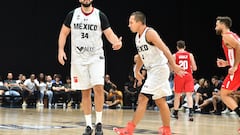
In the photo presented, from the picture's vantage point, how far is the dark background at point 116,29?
17.4 meters

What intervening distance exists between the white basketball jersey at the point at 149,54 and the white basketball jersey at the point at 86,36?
20.2 inches

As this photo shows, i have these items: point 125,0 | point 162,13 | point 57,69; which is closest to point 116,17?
point 125,0

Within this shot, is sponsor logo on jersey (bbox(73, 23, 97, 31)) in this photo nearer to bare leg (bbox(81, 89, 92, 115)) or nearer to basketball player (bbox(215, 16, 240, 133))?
bare leg (bbox(81, 89, 92, 115))

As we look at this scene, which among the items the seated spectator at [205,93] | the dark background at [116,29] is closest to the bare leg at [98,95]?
the seated spectator at [205,93]

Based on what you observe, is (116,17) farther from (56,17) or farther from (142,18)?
(142,18)

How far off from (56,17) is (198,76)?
655cm

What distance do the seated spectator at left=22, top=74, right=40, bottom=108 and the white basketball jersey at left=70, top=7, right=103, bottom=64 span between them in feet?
35.0

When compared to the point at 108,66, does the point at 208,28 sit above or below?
above

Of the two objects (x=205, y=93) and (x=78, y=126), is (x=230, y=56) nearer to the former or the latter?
(x=78, y=126)

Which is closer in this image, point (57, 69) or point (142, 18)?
point (142, 18)

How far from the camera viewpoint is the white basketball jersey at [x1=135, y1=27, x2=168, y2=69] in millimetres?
5227

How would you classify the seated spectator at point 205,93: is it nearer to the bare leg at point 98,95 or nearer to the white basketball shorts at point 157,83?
the white basketball shorts at point 157,83

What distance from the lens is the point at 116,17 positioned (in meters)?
18.7

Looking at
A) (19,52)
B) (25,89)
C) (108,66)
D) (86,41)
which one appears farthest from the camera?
(108,66)
